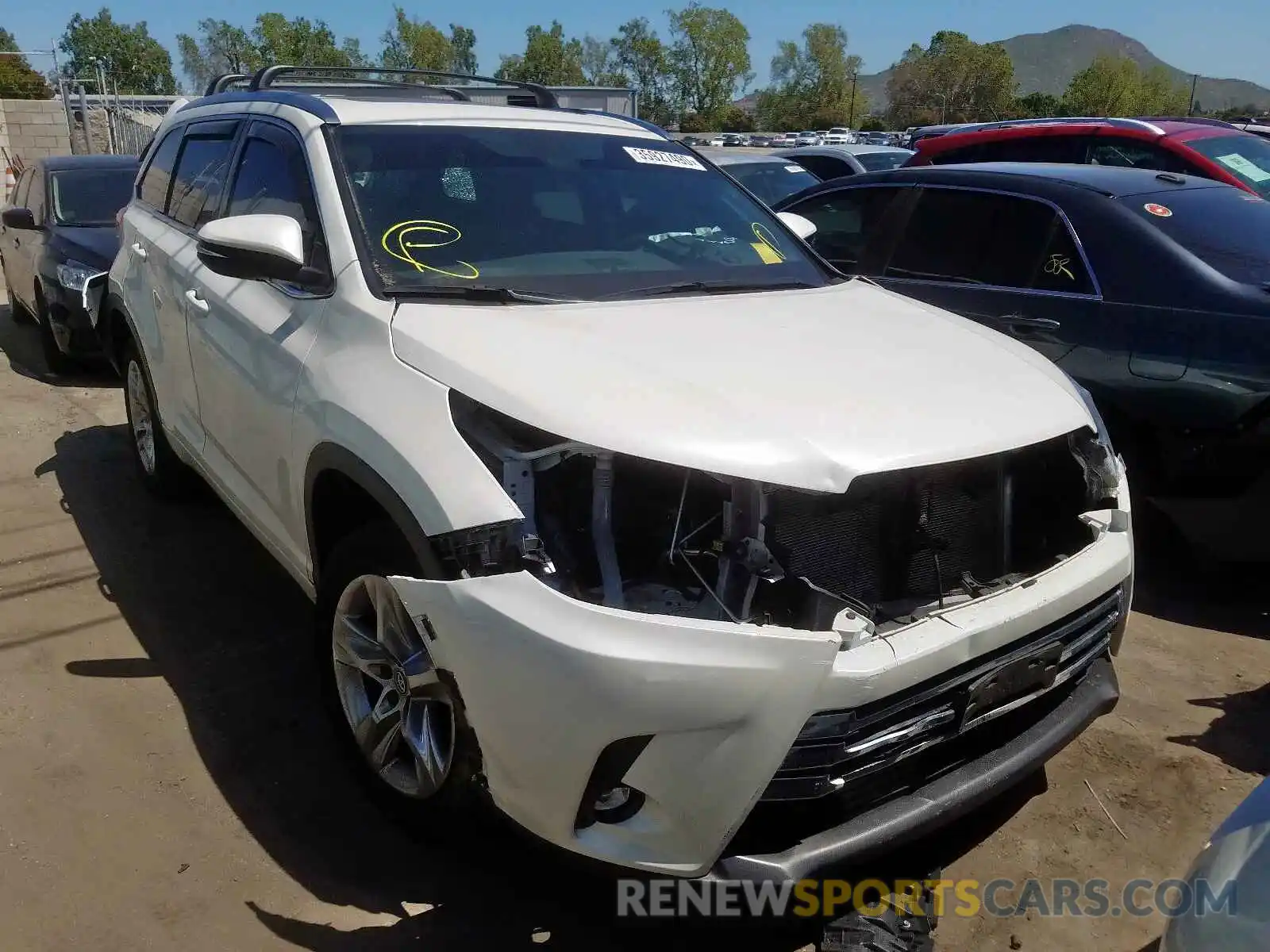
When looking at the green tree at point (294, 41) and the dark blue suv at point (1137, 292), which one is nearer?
the dark blue suv at point (1137, 292)

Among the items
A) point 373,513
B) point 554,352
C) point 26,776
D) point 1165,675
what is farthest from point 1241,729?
point 26,776

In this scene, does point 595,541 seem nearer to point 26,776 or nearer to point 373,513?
point 373,513

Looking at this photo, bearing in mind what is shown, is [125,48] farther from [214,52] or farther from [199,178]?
[199,178]

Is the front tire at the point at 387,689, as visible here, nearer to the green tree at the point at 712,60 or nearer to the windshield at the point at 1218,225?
the windshield at the point at 1218,225

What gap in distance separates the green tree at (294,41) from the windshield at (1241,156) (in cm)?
8207

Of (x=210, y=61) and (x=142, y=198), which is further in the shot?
(x=210, y=61)

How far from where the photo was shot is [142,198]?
5.05 metres

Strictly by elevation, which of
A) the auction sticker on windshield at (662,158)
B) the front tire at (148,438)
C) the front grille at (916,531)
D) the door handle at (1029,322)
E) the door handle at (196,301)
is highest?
the auction sticker on windshield at (662,158)

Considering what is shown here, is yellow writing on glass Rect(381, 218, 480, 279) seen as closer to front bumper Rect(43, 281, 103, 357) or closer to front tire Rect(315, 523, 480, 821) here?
front tire Rect(315, 523, 480, 821)

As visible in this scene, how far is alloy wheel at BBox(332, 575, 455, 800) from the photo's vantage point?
249 centimetres

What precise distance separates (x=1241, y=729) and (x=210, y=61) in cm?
12175

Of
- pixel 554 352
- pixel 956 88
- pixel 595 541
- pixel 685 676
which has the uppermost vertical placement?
pixel 956 88

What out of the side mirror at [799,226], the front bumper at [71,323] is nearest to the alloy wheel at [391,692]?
the side mirror at [799,226]

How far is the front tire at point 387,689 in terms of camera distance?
244cm
